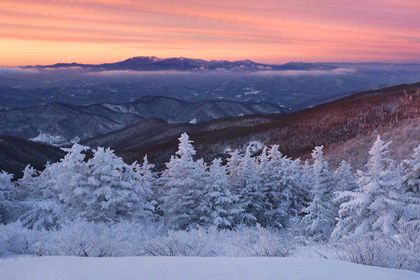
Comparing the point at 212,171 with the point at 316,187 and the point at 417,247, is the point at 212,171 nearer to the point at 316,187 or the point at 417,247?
the point at 316,187

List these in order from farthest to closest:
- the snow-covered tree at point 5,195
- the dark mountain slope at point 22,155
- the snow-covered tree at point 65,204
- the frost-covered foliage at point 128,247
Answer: the dark mountain slope at point 22,155
the snow-covered tree at point 5,195
the snow-covered tree at point 65,204
the frost-covered foliage at point 128,247

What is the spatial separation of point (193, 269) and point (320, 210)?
18989 mm

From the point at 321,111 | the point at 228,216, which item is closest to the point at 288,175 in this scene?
the point at 228,216

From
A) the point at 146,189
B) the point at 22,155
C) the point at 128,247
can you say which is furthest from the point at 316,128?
the point at 128,247

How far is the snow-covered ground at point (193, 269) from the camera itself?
6242mm

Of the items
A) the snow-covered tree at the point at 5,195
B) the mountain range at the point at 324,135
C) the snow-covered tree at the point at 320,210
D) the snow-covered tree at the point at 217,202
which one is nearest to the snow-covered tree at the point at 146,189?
the snow-covered tree at the point at 217,202

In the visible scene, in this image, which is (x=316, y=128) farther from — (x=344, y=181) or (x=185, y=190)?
(x=185, y=190)

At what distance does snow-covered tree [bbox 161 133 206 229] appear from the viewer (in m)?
25.2

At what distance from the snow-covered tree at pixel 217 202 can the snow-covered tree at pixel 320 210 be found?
13.8ft

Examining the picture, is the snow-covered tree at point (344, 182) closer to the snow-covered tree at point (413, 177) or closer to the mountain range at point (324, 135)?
the snow-covered tree at point (413, 177)

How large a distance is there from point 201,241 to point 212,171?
14.8m

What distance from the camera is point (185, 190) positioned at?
A: 2567 cm

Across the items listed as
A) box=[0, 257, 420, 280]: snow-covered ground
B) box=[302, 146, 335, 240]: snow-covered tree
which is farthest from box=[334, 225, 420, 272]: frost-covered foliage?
box=[302, 146, 335, 240]: snow-covered tree

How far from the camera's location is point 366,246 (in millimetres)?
8445
